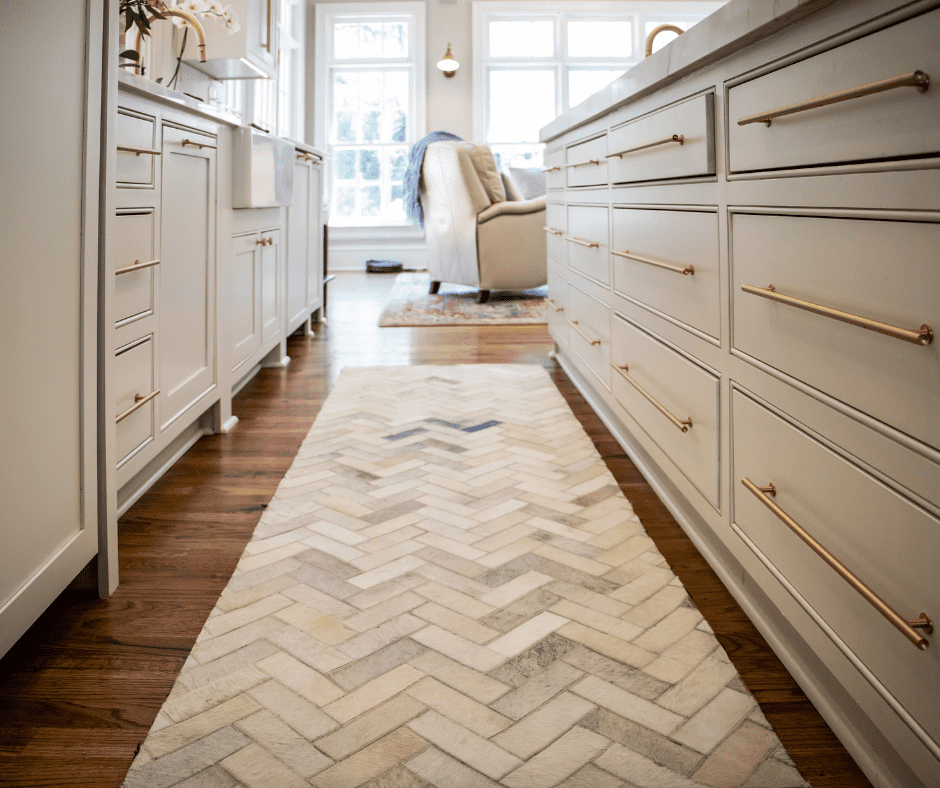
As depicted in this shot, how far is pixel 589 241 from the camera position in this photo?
8.69 feet

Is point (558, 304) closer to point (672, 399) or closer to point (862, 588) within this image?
point (672, 399)

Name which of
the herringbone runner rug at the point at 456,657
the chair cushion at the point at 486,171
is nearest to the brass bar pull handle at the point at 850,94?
the herringbone runner rug at the point at 456,657

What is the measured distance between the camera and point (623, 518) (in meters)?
1.81

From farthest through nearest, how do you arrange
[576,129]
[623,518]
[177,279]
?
[576,129], [177,279], [623,518]

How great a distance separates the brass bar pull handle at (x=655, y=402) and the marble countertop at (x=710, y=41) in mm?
660

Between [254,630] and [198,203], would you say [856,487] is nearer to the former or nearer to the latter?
[254,630]

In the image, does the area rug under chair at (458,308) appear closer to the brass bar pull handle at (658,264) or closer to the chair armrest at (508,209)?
the chair armrest at (508,209)

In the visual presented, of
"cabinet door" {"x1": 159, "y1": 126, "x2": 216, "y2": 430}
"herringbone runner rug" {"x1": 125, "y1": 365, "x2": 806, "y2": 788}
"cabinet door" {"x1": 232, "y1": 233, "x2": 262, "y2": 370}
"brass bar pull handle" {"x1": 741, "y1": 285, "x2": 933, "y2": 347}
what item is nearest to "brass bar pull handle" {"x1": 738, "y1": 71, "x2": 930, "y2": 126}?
"brass bar pull handle" {"x1": 741, "y1": 285, "x2": 933, "y2": 347}

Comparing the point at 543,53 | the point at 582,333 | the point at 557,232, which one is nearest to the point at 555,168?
the point at 557,232

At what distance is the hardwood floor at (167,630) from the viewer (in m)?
1.03

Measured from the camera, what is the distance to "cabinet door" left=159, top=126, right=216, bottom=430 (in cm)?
202

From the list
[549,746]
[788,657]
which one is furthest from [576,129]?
[549,746]

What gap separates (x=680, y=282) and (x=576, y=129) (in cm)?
136

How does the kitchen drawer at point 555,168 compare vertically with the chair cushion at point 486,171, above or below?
below
